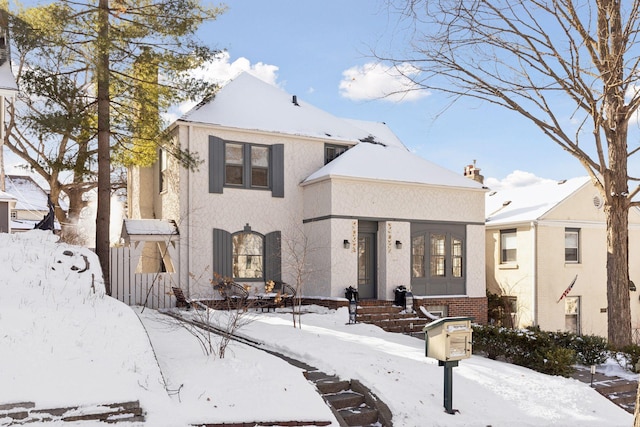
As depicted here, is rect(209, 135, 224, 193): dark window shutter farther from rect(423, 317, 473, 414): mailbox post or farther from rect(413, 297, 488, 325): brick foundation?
rect(423, 317, 473, 414): mailbox post

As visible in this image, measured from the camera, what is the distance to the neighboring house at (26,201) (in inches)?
1454

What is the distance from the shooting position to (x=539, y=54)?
1288 cm

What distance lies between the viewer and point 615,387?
32.9ft

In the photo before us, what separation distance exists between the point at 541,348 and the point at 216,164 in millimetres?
10888

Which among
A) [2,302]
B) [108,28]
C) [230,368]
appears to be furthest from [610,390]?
[108,28]

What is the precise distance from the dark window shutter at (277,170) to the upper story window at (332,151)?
1704mm

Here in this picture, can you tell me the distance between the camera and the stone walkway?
9773 millimetres

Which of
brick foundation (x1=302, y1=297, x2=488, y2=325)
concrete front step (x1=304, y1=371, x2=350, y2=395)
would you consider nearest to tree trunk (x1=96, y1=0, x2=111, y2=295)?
brick foundation (x1=302, y1=297, x2=488, y2=325)

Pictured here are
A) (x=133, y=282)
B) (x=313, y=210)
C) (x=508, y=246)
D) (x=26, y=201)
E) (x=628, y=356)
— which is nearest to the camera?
(x=628, y=356)

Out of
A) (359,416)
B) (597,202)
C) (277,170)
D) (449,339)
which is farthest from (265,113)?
Answer: (597,202)

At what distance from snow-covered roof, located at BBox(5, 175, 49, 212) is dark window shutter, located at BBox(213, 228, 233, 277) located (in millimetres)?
25023

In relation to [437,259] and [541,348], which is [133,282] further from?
[541,348]

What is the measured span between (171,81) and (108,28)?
2080mm

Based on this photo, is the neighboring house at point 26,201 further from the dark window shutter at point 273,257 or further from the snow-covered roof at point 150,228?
the dark window shutter at point 273,257
